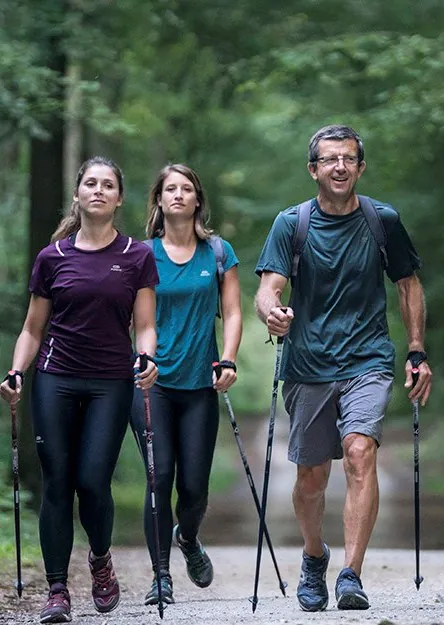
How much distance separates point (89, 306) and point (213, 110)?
14.2 m

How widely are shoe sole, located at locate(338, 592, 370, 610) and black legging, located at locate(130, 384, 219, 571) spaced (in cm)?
137

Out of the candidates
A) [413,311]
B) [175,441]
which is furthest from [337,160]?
[175,441]

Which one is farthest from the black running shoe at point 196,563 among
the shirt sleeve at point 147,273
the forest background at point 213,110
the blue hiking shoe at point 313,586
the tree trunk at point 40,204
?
the tree trunk at point 40,204

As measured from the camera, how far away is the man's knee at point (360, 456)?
6.93 m

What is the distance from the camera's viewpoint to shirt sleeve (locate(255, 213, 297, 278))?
721cm

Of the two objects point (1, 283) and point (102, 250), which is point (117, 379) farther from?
point (1, 283)

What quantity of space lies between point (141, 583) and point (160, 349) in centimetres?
429

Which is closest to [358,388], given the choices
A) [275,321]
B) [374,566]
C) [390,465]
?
[275,321]

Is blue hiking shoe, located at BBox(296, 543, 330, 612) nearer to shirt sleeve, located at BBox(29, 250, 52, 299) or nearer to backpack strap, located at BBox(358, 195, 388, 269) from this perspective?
backpack strap, located at BBox(358, 195, 388, 269)

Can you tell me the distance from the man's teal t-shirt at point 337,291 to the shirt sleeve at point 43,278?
1142 millimetres

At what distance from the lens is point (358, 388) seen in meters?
7.16

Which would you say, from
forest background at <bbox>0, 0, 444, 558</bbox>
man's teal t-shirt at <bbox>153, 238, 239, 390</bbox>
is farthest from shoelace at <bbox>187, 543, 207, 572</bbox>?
forest background at <bbox>0, 0, 444, 558</bbox>

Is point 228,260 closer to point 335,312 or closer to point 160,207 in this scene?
point 160,207

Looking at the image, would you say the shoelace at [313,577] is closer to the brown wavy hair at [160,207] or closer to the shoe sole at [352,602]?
the shoe sole at [352,602]
